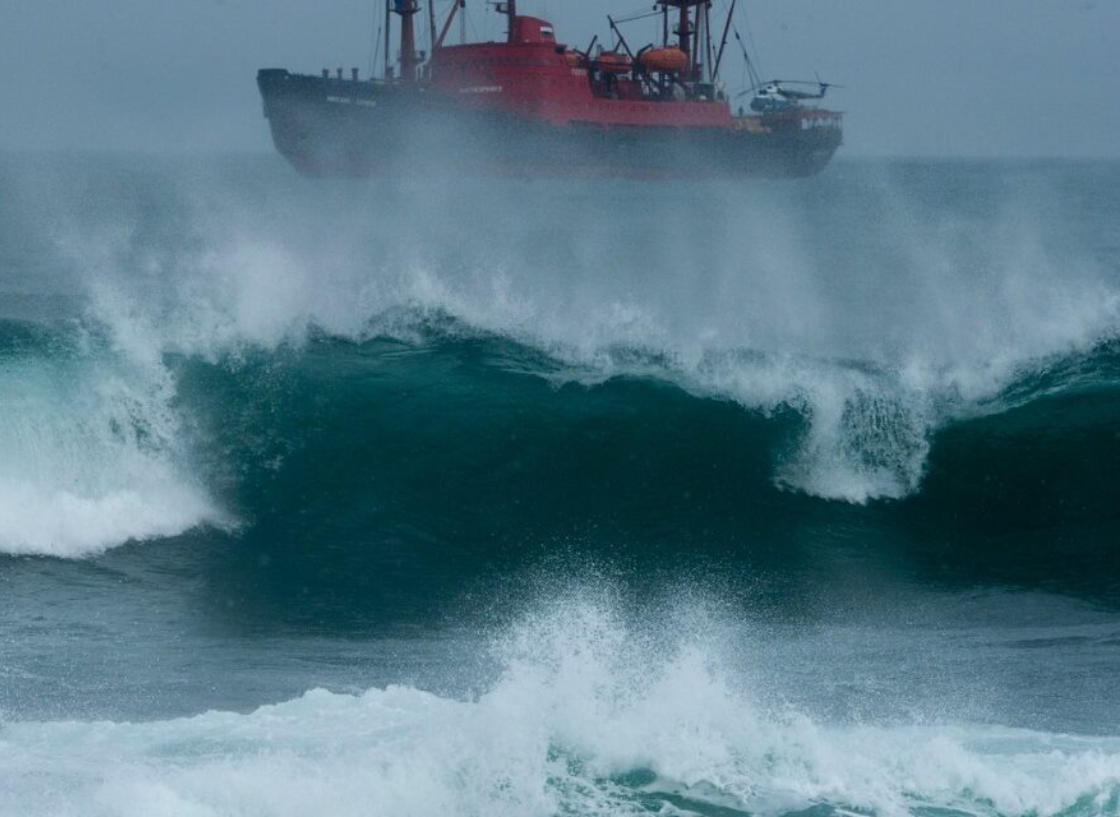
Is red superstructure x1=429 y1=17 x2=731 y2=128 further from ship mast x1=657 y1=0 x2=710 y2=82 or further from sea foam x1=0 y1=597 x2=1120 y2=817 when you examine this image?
sea foam x1=0 y1=597 x2=1120 y2=817

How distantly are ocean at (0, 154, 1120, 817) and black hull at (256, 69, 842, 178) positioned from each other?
45.7m

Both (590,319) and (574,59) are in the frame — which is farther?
(574,59)

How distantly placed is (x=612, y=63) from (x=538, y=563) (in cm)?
6336

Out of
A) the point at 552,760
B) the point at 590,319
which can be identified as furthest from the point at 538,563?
the point at 590,319

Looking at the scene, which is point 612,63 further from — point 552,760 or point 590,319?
point 552,760

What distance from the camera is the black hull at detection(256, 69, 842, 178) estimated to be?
217 feet

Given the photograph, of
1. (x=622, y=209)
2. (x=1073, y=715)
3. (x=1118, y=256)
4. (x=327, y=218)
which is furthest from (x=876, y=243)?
(x=1073, y=715)

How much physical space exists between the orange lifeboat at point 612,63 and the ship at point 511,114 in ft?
0.25

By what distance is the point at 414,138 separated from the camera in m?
67.7

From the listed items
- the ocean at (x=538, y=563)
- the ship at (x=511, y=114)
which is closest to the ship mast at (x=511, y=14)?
the ship at (x=511, y=114)

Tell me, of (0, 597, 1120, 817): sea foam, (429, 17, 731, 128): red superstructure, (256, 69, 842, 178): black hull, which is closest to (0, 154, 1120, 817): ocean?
(0, 597, 1120, 817): sea foam

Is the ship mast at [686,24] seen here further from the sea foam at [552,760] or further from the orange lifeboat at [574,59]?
the sea foam at [552,760]

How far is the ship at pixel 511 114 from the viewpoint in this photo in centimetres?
6662

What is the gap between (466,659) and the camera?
9.05m
